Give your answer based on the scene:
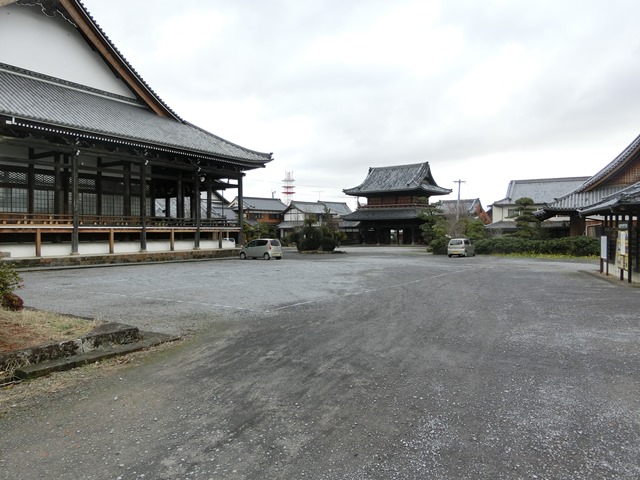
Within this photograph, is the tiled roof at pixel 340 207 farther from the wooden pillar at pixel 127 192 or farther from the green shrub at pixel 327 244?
the wooden pillar at pixel 127 192

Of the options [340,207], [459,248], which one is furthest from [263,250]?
[340,207]

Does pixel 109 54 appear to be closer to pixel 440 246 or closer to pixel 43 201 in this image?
pixel 43 201

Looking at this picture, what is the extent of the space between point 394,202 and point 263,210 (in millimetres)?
21008

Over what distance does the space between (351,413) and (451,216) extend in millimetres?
44986

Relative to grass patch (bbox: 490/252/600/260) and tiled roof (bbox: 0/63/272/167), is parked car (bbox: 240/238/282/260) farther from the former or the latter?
grass patch (bbox: 490/252/600/260)

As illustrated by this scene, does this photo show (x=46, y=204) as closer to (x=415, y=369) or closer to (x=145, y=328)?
(x=145, y=328)

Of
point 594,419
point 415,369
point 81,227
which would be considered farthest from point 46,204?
point 594,419

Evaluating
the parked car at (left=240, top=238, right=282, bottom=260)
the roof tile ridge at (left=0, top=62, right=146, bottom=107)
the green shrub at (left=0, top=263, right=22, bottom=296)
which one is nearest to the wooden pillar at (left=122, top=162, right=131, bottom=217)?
the roof tile ridge at (left=0, top=62, right=146, bottom=107)

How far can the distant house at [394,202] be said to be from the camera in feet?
167

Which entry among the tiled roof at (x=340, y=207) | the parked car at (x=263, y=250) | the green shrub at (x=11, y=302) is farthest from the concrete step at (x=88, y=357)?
the tiled roof at (x=340, y=207)

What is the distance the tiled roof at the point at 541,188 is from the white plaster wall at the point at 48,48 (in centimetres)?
4773

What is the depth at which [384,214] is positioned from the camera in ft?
170

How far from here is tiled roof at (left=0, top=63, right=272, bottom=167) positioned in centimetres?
1736

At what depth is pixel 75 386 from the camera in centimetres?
417
